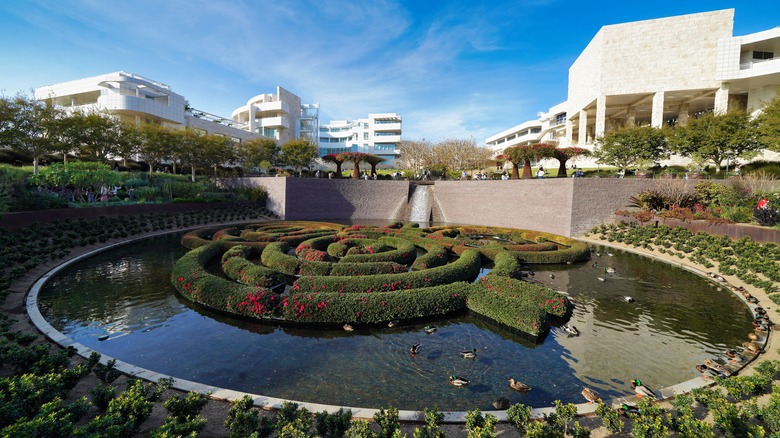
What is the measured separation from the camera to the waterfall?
1718 inches

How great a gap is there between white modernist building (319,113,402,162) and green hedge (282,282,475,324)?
3250 inches

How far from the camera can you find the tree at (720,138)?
30.9 meters

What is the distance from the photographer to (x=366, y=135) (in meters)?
97.6

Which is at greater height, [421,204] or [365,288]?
[421,204]

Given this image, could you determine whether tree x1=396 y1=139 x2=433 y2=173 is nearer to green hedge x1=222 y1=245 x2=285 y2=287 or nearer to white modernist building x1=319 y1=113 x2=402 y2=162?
white modernist building x1=319 y1=113 x2=402 y2=162

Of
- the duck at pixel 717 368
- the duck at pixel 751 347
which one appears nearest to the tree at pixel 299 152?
the duck at pixel 751 347

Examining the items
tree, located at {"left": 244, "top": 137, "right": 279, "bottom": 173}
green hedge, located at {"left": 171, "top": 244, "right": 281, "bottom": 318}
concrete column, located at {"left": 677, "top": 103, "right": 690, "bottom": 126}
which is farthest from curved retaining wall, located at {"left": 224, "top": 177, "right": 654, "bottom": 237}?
concrete column, located at {"left": 677, "top": 103, "right": 690, "bottom": 126}

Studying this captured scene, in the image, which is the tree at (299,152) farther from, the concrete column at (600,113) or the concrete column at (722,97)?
the concrete column at (722,97)

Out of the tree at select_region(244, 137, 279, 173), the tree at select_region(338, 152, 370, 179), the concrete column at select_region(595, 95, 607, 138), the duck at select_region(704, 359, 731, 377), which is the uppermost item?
the concrete column at select_region(595, 95, 607, 138)

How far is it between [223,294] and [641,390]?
12.8m

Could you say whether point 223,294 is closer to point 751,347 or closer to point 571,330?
point 571,330

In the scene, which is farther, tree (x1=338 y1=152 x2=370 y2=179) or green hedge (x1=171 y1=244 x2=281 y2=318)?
tree (x1=338 y1=152 x2=370 y2=179)

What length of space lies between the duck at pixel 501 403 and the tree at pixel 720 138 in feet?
128

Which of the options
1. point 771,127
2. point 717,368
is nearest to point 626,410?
point 717,368
